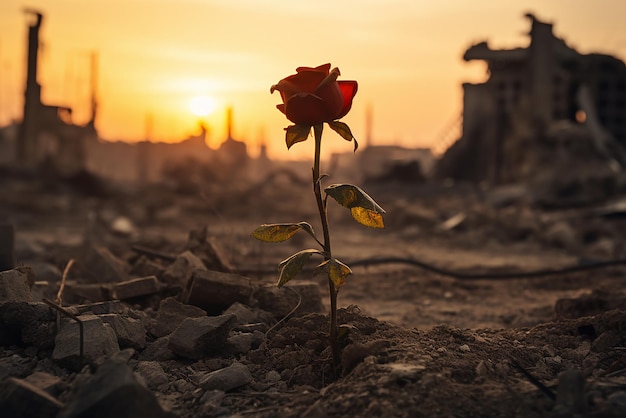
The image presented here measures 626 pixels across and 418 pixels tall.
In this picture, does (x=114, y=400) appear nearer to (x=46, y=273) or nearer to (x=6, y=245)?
(x=6, y=245)

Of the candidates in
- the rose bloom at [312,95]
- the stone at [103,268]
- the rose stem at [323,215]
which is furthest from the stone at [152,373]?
the stone at [103,268]

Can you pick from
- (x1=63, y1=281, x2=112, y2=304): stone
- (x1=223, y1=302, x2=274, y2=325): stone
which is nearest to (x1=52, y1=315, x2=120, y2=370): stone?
(x1=223, y1=302, x2=274, y2=325): stone

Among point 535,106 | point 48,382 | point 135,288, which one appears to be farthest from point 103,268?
point 535,106

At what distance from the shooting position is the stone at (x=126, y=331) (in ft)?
9.71

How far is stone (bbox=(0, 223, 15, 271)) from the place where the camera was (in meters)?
4.03

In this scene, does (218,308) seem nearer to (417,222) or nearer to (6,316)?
(6,316)

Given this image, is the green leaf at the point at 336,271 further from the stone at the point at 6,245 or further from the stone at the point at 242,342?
the stone at the point at 6,245

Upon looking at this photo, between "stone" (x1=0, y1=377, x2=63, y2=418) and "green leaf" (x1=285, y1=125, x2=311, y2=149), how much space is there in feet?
3.87

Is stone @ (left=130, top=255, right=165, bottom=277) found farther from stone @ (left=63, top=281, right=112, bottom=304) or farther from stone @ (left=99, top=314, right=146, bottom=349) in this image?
stone @ (left=99, top=314, right=146, bottom=349)

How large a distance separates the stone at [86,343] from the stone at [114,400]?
0.48 meters

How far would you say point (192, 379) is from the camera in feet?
8.94

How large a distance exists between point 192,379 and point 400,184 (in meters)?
16.7

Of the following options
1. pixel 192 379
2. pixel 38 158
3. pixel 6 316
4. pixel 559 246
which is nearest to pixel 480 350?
pixel 192 379

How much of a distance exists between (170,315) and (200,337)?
44 centimetres
